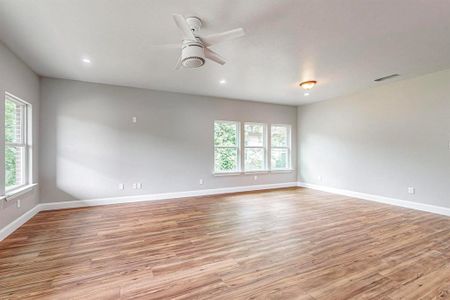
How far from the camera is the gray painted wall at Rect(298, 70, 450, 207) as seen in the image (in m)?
4.04

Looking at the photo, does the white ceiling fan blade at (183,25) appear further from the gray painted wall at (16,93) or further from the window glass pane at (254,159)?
the window glass pane at (254,159)

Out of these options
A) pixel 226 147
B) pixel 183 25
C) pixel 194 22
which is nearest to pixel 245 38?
pixel 194 22

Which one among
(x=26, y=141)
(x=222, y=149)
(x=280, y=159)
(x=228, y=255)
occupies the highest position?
(x=26, y=141)

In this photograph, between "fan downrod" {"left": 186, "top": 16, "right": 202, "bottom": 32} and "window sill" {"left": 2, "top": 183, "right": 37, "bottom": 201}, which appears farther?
"window sill" {"left": 2, "top": 183, "right": 37, "bottom": 201}

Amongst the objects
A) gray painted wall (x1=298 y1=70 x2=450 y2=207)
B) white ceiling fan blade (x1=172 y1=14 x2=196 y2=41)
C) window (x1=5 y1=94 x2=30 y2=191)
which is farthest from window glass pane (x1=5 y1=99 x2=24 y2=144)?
gray painted wall (x1=298 y1=70 x2=450 y2=207)

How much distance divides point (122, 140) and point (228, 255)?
3729 millimetres

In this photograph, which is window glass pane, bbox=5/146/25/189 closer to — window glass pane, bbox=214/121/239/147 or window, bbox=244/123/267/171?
window glass pane, bbox=214/121/239/147

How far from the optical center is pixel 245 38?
110 inches

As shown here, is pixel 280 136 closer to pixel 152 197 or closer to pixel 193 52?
pixel 152 197

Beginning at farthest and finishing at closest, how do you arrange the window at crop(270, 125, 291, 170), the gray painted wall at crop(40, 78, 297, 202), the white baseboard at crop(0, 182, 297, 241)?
the window at crop(270, 125, 291, 170), the gray painted wall at crop(40, 78, 297, 202), the white baseboard at crop(0, 182, 297, 241)

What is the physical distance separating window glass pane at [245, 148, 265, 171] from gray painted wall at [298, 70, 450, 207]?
1.57 metres

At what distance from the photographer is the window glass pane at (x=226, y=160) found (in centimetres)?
605

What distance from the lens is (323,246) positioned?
2.70 metres

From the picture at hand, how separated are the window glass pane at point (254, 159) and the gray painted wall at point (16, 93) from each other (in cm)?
491
